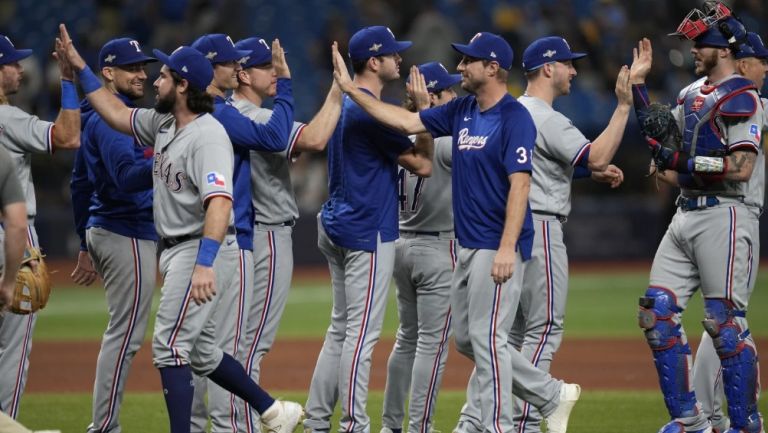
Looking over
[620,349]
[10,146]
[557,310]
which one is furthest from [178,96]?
[620,349]

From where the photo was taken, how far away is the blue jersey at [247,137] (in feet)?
21.6

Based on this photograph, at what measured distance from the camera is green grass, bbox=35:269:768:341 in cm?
1363

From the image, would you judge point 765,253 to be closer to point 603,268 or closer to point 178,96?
point 603,268

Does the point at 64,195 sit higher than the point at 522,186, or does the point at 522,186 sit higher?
the point at 522,186

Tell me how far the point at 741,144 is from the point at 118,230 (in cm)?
390

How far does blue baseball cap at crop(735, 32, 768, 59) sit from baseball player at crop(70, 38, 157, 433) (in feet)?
12.5

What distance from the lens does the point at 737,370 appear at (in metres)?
6.72

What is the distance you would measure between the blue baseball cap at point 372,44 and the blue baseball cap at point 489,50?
555 millimetres

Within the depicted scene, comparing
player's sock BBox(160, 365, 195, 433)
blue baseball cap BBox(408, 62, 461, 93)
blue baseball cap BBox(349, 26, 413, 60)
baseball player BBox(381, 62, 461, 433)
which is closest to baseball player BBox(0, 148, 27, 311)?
player's sock BBox(160, 365, 195, 433)

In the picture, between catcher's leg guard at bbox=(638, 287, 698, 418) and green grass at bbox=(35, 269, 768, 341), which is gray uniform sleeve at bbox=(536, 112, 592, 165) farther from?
green grass at bbox=(35, 269, 768, 341)

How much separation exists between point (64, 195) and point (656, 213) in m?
10.1

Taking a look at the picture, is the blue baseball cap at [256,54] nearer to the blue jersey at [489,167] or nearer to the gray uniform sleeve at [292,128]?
the gray uniform sleeve at [292,128]

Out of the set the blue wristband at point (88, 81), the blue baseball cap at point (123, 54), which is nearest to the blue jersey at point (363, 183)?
the blue baseball cap at point (123, 54)

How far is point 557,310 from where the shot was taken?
712 centimetres
